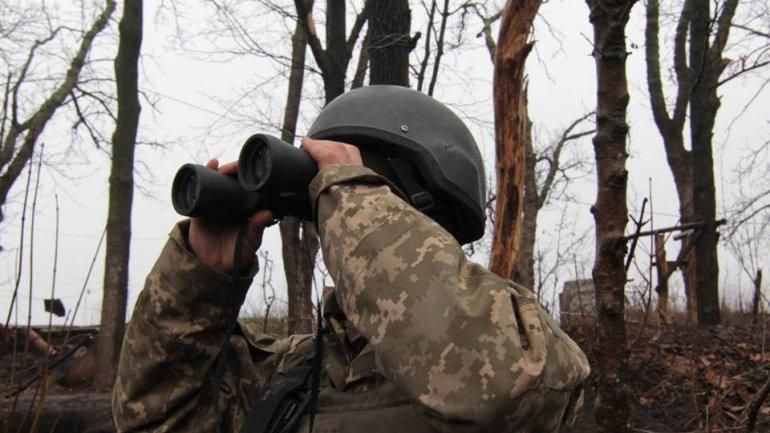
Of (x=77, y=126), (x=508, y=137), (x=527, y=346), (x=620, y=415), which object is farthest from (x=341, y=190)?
(x=77, y=126)

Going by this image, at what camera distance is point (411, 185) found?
1794 millimetres

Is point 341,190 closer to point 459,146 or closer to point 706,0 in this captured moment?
point 459,146

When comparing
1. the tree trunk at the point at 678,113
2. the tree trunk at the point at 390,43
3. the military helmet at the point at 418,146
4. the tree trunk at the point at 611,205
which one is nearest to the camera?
the military helmet at the point at 418,146

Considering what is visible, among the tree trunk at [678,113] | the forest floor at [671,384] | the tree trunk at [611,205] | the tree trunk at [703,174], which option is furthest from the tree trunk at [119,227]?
the tree trunk at [678,113]

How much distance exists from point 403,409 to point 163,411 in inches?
20.0

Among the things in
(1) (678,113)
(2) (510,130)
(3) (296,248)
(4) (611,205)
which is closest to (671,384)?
(2) (510,130)

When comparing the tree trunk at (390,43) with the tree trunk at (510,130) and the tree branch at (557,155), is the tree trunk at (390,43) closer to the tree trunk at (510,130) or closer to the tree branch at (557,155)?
the tree trunk at (510,130)

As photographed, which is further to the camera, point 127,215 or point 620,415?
point 127,215

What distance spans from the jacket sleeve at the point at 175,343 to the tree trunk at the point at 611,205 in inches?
49.3

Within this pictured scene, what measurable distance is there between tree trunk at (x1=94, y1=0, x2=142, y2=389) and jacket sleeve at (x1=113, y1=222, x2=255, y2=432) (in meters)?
7.20

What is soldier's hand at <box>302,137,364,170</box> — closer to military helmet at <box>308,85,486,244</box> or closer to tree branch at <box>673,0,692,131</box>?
military helmet at <box>308,85,486,244</box>

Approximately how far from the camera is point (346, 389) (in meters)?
1.81

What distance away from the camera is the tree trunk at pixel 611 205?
2.66 metres

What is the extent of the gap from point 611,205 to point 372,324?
146 centimetres
